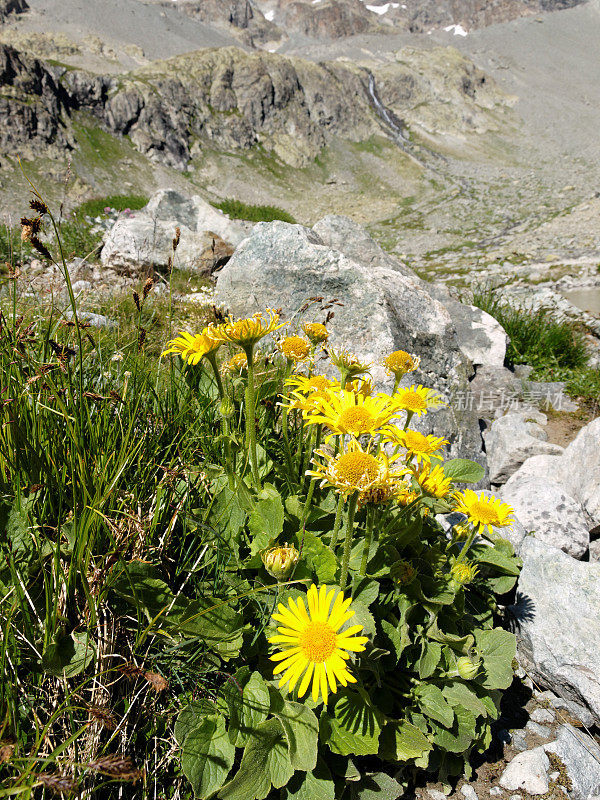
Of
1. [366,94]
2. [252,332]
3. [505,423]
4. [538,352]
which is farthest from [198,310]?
[366,94]

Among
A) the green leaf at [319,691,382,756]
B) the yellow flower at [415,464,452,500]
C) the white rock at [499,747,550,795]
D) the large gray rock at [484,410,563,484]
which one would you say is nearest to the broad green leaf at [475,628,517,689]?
the white rock at [499,747,550,795]

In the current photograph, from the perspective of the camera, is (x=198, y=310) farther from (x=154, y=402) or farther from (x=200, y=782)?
(x=200, y=782)

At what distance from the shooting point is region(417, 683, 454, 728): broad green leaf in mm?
1827

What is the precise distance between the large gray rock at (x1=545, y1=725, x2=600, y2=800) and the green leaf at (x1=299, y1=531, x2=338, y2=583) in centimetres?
132

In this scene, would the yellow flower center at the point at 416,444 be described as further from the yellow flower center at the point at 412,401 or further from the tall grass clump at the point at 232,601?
the yellow flower center at the point at 412,401

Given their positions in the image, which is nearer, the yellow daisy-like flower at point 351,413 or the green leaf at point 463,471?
the yellow daisy-like flower at point 351,413

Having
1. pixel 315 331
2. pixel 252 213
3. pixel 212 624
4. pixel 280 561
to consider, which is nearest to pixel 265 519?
pixel 280 561

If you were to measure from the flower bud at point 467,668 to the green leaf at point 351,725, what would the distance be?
0.42 meters

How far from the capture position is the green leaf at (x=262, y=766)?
59.2 inches

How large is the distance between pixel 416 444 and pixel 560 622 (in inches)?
59.1

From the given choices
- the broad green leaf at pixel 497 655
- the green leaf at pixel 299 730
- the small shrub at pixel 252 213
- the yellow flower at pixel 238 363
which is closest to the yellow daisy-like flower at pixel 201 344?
the yellow flower at pixel 238 363

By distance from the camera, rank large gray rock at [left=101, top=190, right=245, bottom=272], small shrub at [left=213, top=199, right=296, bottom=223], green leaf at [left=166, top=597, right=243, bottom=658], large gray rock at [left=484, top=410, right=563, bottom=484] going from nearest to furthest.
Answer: green leaf at [left=166, top=597, right=243, bottom=658] → large gray rock at [left=484, top=410, right=563, bottom=484] → large gray rock at [left=101, top=190, right=245, bottom=272] → small shrub at [left=213, top=199, right=296, bottom=223]

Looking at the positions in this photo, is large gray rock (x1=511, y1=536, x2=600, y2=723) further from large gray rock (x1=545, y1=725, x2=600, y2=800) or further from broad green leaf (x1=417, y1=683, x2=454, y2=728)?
broad green leaf (x1=417, y1=683, x2=454, y2=728)

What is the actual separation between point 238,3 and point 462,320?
181351 mm
